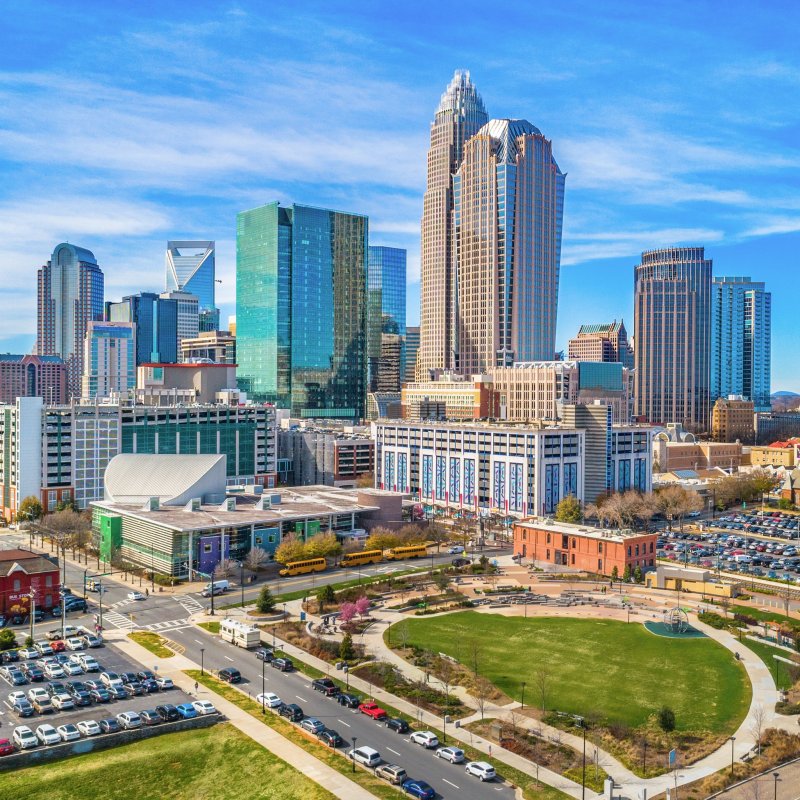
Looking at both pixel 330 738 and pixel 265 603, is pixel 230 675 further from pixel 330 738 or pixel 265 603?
pixel 265 603

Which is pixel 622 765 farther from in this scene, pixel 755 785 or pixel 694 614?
pixel 694 614

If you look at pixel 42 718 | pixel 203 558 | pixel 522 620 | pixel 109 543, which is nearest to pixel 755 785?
pixel 522 620

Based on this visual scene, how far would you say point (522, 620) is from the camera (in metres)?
84.9

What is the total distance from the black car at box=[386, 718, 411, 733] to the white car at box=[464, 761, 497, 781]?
6.82 meters

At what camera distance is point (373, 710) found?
194 ft

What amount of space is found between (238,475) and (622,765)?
13174cm

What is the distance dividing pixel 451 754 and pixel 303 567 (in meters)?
55.3

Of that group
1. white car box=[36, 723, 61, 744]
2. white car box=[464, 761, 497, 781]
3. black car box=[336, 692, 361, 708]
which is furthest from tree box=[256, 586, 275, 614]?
white car box=[464, 761, 497, 781]

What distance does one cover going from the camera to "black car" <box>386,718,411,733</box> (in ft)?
184

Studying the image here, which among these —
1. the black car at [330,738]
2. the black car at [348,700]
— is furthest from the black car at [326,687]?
the black car at [330,738]

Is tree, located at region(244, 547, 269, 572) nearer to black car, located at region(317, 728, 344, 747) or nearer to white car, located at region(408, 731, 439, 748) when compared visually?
black car, located at region(317, 728, 344, 747)

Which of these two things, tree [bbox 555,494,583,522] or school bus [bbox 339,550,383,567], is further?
tree [bbox 555,494,583,522]

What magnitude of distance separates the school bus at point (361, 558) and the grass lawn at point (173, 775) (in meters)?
53.8

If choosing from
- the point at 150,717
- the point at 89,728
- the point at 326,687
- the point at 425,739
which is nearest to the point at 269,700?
the point at 326,687
